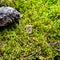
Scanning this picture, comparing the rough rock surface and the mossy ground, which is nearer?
the mossy ground

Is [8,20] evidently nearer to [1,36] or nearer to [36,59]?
[1,36]

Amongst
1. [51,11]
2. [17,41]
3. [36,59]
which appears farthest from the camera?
[51,11]

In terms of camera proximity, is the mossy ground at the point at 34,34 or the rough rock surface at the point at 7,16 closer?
the mossy ground at the point at 34,34

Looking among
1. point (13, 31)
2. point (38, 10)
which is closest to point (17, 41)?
point (13, 31)

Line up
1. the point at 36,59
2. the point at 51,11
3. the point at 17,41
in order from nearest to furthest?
the point at 36,59, the point at 17,41, the point at 51,11

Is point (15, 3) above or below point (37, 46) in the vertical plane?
above

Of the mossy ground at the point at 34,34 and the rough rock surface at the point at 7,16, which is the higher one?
the rough rock surface at the point at 7,16

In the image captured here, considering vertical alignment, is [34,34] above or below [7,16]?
below

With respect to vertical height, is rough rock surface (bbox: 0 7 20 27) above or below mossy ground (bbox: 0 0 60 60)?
above
